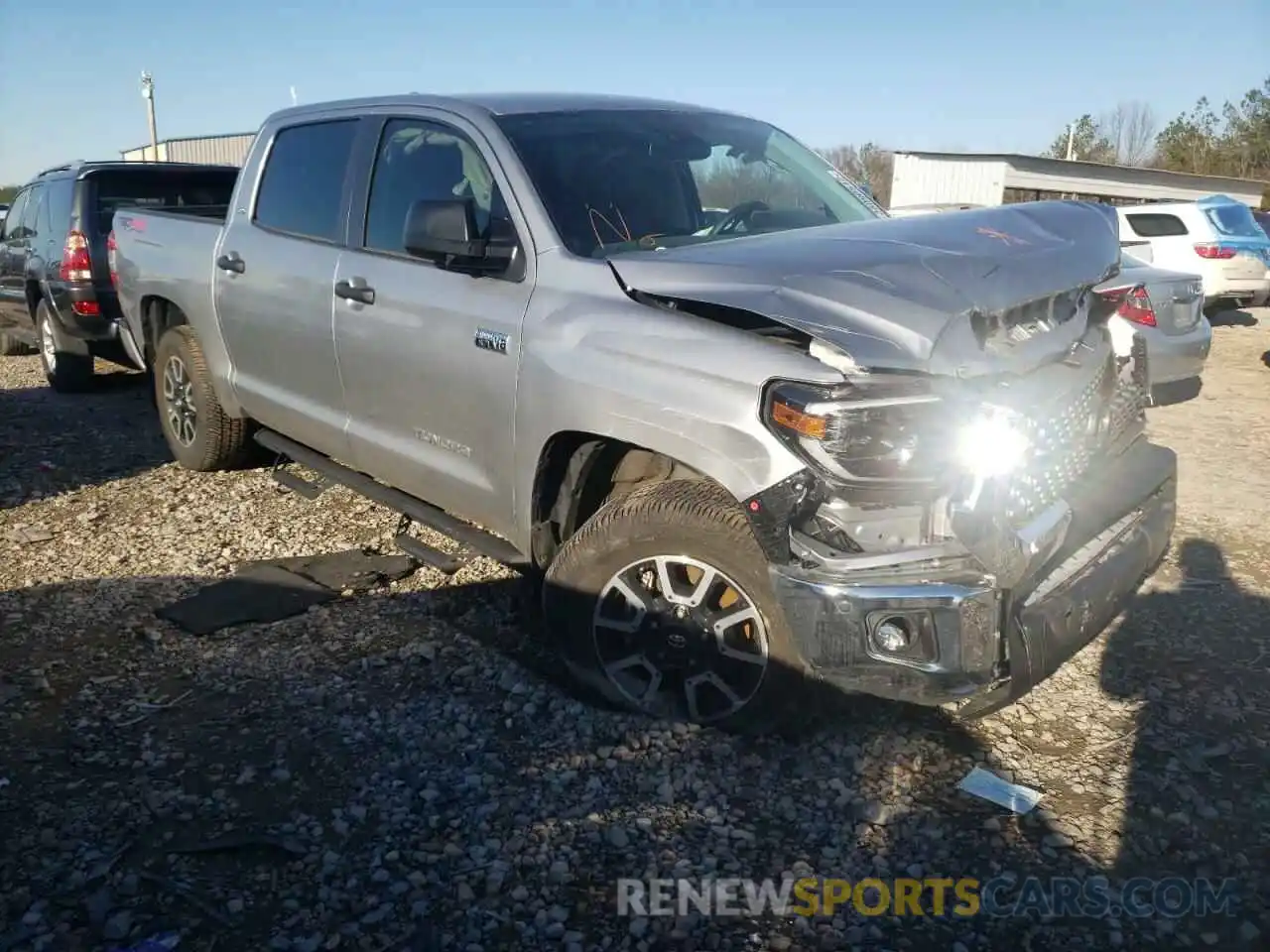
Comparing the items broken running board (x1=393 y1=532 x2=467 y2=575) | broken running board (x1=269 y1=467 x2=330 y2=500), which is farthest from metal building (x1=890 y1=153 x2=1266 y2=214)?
broken running board (x1=393 y1=532 x2=467 y2=575)

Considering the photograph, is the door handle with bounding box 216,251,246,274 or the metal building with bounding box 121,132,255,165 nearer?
the door handle with bounding box 216,251,246,274

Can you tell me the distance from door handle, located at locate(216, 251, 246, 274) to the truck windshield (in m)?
1.88

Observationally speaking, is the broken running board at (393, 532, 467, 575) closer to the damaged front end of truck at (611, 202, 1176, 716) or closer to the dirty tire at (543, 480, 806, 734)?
the dirty tire at (543, 480, 806, 734)

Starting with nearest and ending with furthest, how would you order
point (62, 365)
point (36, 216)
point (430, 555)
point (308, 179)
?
point (430, 555), point (308, 179), point (62, 365), point (36, 216)

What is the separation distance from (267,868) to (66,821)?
66cm

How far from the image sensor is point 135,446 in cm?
711

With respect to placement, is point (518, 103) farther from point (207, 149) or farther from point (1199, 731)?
point (207, 149)

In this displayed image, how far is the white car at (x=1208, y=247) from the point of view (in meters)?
13.0

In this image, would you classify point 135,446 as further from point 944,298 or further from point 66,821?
point 944,298

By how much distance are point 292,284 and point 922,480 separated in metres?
3.14

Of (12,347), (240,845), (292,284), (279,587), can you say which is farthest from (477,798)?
(12,347)

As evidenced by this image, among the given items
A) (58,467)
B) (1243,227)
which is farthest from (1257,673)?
(1243,227)

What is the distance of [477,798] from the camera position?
3.02 metres

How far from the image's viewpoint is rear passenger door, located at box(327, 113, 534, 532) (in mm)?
3604
